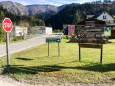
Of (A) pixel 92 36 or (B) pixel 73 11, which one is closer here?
(A) pixel 92 36

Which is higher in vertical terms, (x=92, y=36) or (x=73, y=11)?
(x=73, y=11)

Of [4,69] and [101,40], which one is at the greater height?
[101,40]

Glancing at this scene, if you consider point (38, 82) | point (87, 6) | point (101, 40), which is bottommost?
point (38, 82)

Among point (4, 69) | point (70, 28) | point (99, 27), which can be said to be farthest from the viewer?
point (70, 28)

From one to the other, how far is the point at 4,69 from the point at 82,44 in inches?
222

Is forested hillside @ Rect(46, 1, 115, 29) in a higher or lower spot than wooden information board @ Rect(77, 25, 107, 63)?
higher

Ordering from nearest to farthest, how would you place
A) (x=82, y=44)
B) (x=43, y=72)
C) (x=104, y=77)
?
(x=104, y=77)
(x=43, y=72)
(x=82, y=44)

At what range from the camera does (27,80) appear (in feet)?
33.2

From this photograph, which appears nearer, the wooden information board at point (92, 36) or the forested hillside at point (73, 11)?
the wooden information board at point (92, 36)

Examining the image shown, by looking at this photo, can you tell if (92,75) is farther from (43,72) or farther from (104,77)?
(43,72)

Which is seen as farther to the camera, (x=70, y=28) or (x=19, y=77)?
(x=70, y=28)

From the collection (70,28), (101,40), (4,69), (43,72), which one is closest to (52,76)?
(43,72)

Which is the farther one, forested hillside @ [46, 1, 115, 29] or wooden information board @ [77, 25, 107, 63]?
forested hillside @ [46, 1, 115, 29]

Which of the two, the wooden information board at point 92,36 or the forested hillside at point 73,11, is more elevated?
the forested hillside at point 73,11
